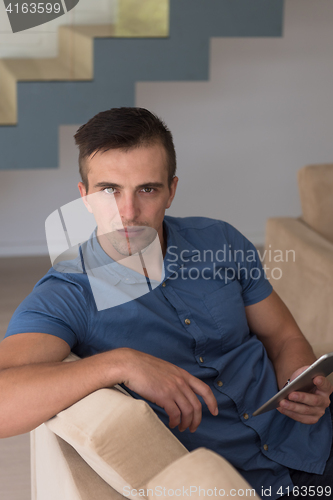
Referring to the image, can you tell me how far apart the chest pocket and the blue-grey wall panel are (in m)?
1.35

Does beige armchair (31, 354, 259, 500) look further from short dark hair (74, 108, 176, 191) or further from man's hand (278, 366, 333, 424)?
short dark hair (74, 108, 176, 191)

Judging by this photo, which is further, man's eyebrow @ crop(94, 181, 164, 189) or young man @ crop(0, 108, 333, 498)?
man's eyebrow @ crop(94, 181, 164, 189)

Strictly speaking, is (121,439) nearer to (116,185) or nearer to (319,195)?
(116,185)

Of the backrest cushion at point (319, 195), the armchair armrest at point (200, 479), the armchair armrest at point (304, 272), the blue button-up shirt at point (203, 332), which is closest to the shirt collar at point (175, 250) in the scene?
the blue button-up shirt at point (203, 332)

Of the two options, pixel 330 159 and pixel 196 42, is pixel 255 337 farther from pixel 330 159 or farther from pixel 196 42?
pixel 330 159

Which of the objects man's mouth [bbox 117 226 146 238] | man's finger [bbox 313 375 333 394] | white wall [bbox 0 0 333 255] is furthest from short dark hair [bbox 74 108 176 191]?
white wall [bbox 0 0 333 255]

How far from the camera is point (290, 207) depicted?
359 centimetres

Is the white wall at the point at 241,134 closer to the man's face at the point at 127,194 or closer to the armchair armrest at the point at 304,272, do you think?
the armchair armrest at the point at 304,272

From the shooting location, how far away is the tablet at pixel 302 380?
82cm

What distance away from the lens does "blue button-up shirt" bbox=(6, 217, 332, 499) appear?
0.92 metres

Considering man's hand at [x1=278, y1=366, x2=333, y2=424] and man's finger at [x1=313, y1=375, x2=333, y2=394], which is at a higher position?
man's finger at [x1=313, y1=375, x2=333, y2=394]

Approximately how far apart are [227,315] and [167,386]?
30 centimetres

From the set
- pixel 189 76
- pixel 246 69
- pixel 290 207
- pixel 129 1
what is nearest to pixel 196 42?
pixel 189 76

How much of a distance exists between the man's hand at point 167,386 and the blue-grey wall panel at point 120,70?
5.11ft
